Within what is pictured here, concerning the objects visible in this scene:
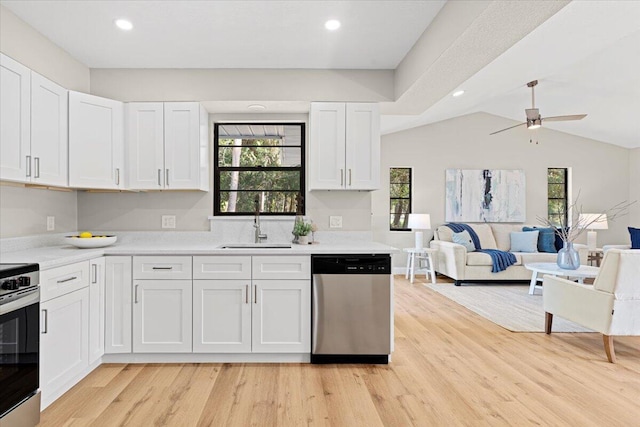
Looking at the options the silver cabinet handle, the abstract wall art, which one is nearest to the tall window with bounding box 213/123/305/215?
the silver cabinet handle

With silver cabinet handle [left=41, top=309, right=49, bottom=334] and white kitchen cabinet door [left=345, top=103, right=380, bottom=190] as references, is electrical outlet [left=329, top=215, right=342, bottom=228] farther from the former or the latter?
silver cabinet handle [left=41, top=309, right=49, bottom=334]

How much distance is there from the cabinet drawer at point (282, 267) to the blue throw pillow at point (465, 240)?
178 inches

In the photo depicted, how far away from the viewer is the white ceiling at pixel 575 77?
3420 millimetres

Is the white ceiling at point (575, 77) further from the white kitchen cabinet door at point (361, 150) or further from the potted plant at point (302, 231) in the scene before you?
the potted plant at point (302, 231)

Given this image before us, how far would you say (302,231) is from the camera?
3.60m

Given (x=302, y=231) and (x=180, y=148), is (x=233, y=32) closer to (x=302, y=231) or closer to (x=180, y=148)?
(x=180, y=148)

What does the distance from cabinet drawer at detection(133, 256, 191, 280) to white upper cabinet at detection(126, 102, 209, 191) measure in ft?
2.30

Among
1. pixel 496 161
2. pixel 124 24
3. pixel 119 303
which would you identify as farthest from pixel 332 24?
pixel 496 161

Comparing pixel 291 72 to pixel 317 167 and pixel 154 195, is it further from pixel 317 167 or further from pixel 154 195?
pixel 154 195

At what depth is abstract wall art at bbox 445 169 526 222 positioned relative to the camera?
25.2 feet

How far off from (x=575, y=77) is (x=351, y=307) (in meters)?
4.53

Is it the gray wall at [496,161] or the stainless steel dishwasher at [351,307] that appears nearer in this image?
the stainless steel dishwasher at [351,307]

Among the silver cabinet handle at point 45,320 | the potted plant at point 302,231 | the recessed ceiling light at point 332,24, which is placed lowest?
the silver cabinet handle at point 45,320

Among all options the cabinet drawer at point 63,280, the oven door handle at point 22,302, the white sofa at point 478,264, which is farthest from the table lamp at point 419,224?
the oven door handle at point 22,302
